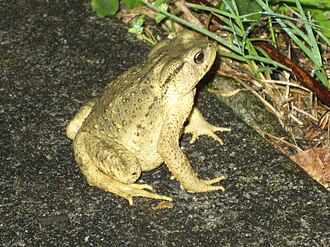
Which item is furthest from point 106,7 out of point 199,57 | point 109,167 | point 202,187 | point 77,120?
point 202,187

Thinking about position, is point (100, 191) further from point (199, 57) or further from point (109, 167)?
point (199, 57)

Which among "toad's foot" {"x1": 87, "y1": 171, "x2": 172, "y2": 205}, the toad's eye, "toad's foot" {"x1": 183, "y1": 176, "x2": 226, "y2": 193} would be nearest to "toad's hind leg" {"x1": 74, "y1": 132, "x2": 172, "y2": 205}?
"toad's foot" {"x1": 87, "y1": 171, "x2": 172, "y2": 205}

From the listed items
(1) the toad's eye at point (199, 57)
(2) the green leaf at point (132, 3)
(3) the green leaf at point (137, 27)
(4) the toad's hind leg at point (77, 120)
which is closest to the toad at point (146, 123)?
(1) the toad's eye at point (199, 57)

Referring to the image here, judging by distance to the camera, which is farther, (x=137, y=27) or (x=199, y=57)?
(x=137, y=27)

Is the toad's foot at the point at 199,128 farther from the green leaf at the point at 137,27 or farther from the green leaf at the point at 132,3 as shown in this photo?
the green leaf at the point at 132,3

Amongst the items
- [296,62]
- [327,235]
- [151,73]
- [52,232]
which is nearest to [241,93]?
[296,62]

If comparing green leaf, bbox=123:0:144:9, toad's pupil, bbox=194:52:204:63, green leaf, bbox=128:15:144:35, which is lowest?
green leaf, bbox=128:15:144:35

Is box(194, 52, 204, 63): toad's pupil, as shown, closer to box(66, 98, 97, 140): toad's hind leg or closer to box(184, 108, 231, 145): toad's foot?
box(184, 108, 231, 145): toad's foot
